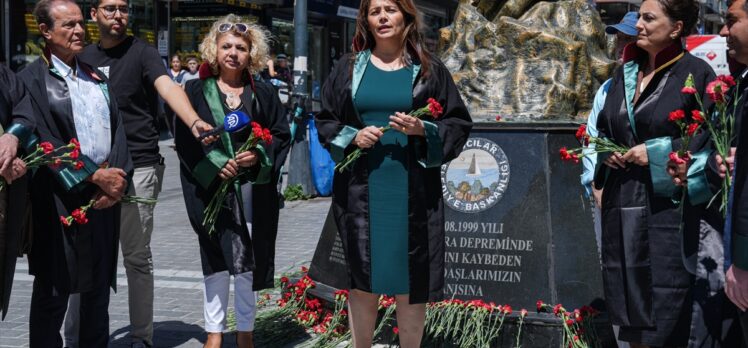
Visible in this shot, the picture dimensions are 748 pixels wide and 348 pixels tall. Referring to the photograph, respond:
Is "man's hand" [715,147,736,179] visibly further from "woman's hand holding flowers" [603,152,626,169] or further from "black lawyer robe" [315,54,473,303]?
"black lawyer robe" [315,54,473,303]

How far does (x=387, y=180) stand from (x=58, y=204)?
5.02ft

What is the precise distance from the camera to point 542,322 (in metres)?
5.29

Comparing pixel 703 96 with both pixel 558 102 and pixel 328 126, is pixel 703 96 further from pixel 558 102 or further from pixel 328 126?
pixel 558 102

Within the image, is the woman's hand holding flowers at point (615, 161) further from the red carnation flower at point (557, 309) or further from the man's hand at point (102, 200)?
the man's hand at point (102, 200)

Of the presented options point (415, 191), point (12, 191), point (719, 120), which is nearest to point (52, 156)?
point (12, 191)

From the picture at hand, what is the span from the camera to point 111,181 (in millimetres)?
4555

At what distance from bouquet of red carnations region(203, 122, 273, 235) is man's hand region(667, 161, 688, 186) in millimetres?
2022

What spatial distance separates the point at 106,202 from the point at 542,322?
93.7 inches

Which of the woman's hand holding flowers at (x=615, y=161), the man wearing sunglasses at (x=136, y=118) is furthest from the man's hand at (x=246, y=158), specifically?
the woman's hand holding flowers at (x=615, y=161)

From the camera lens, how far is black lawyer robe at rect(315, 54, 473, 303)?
4.34m

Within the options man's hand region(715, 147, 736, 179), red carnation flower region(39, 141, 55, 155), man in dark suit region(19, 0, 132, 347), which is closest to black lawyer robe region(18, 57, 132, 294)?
man in dark suit region(19, 0, 132, 347)

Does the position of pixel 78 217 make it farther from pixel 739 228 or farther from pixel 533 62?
pixel 533 62

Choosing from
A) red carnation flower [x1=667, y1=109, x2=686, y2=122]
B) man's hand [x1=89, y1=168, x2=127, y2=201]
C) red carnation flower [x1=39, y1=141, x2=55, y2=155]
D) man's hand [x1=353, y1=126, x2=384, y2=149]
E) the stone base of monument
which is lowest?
the stone base of monument

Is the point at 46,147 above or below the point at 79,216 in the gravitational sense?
above
